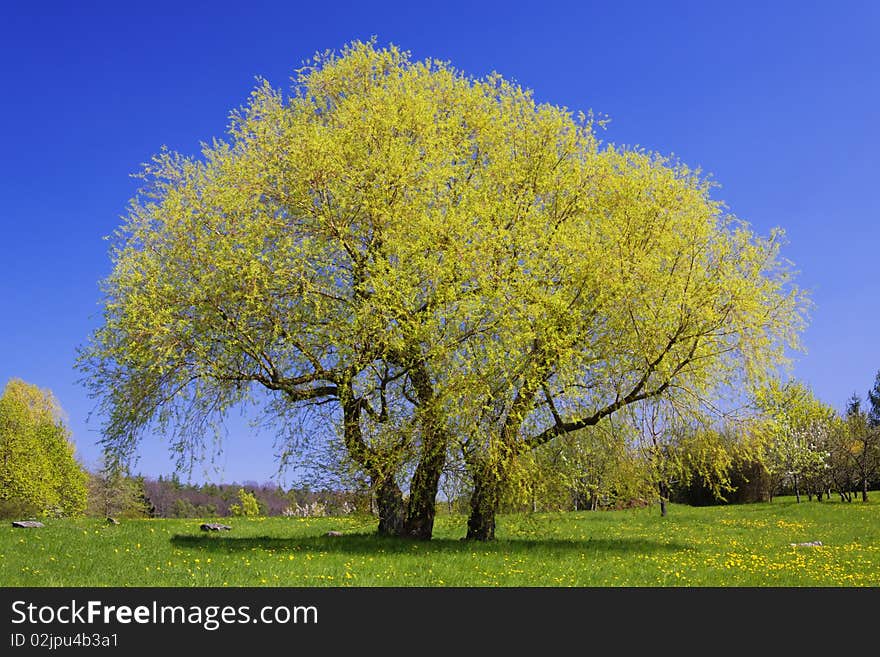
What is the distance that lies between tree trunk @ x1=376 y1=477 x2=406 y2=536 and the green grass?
0.63m

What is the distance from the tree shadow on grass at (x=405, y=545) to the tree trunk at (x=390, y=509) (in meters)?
0.45

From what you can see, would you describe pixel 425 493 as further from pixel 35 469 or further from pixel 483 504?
pixel 35 469

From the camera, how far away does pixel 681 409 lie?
2103 cm

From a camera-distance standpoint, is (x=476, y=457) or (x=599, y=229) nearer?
(x=476, y=457)

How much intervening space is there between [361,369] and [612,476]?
26.0 feet

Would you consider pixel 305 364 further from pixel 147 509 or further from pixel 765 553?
pixel 147 509

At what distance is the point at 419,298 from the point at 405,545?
6836 millimetres

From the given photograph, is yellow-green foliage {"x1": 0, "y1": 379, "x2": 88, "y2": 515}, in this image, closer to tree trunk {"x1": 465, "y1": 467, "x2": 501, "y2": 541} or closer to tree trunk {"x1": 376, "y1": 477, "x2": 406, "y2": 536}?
tree trunk {"x1": 376, "y1": 477, "x2": 406, "y2": 536}

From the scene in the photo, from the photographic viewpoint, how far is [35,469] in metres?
43.9

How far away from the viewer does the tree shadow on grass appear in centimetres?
1937

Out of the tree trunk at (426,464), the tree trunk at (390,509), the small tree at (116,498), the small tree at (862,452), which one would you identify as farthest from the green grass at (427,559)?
the small tree at (116,498)

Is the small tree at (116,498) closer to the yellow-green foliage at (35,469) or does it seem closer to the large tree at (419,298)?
the yellow-green foliage at (35,469)
